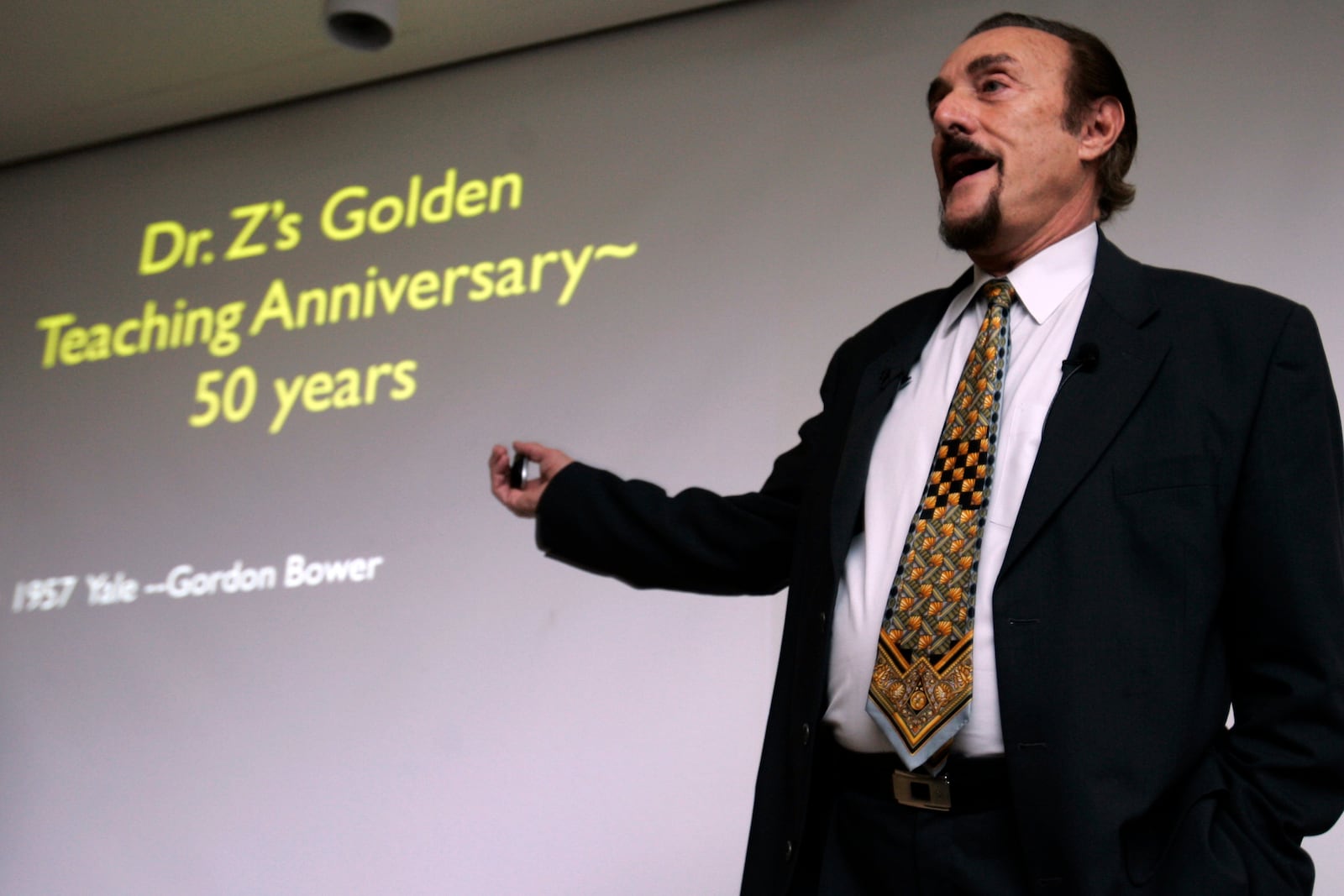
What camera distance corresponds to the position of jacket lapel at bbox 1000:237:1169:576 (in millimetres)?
1270

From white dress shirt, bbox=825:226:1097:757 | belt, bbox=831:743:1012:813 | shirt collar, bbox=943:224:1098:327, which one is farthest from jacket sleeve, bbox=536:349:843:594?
belt, bbox=831:743:1012:813

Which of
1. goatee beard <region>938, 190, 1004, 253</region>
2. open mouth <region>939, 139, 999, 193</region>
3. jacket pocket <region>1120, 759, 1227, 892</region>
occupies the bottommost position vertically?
jacket pocket <region>1120, 759, 1227, 892</region>

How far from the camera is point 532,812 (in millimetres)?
3264

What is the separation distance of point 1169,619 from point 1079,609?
0.28ft

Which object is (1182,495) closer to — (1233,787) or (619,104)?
(1233,787)

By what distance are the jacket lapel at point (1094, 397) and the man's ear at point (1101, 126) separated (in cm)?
28

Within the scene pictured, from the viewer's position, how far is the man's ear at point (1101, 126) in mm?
1635

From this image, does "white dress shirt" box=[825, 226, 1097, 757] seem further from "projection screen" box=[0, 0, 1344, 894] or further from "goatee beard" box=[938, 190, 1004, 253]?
"projection screen" box=[0, 0, 1344, 894]

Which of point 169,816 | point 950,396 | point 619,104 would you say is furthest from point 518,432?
point 950,396

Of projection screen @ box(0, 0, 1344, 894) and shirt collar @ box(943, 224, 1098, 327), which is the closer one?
shirt collar @ box(943, 224, 1098, 327)

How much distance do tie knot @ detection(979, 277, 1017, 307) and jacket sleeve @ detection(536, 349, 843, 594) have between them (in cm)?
24

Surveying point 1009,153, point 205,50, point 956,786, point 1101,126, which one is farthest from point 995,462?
point 205,50

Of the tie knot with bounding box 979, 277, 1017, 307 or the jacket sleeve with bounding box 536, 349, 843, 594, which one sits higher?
the tie knot with bounding box 979, 277, 1017, 307

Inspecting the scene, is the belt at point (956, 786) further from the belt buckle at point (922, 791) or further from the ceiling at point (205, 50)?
the ceiling at point (205, 50)
